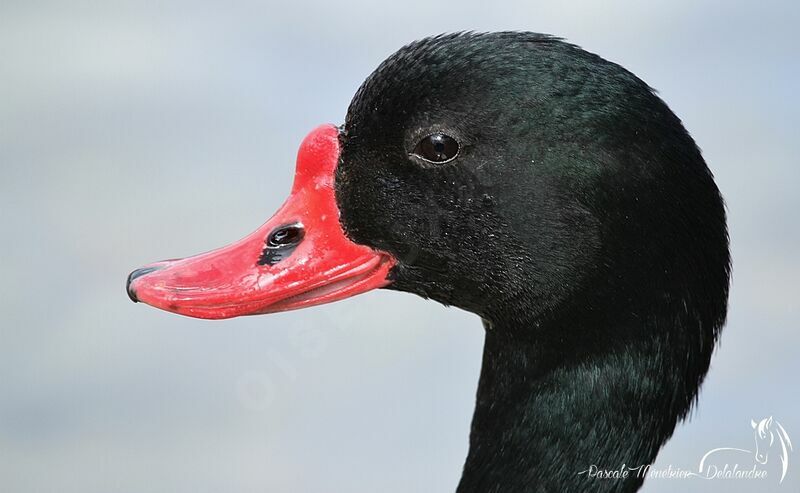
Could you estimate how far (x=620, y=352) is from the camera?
10.4 feet

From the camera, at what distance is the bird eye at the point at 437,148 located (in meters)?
3.18

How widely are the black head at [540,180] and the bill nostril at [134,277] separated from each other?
2.39ft

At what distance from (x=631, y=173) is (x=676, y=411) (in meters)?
0.76

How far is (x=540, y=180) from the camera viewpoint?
123 inches

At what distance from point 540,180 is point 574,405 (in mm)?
685

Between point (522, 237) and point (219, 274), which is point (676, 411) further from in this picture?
point (219, 274)

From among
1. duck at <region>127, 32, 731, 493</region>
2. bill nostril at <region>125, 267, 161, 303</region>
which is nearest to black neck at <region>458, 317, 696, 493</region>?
duck at <region>127, 32, 731, 493</region>

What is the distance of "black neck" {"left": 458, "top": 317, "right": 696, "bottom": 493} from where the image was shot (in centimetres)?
320

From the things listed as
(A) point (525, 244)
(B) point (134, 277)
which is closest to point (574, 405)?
(A) point (525, 244)

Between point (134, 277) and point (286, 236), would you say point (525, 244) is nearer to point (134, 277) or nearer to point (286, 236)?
point (286, 236)

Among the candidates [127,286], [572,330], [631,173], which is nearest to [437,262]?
[572,330]

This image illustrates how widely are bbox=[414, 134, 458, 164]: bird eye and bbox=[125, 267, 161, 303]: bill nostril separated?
0.92 meters

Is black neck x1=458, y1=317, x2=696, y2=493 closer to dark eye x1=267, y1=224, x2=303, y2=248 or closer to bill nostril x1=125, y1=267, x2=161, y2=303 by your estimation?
dark eye x1=267, y1=224, x2=303, y2=248

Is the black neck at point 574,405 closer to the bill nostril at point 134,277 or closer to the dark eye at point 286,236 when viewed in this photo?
the dark eye at point 286,236
